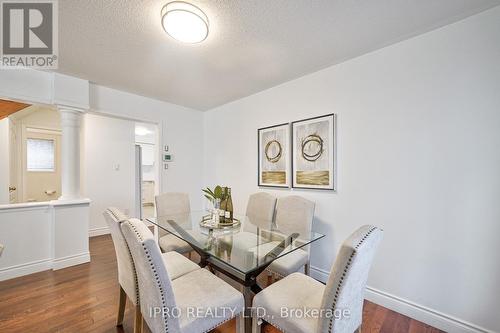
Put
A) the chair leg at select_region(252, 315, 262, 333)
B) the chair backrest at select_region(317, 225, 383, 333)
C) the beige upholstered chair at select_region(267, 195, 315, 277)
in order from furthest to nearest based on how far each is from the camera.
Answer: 1. the beige upholstered chair at select_region(267, 195, 315, 277)
2. the chair leg at select_region(252, 315, 262, 333)
3. the chair backrest at select_region(317, 225, 383, 333)

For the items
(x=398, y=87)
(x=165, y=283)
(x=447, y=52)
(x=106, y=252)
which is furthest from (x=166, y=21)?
(x=106, y=252)

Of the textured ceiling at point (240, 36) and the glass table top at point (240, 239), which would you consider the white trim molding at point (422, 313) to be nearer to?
the glass table top at point (240, 239)

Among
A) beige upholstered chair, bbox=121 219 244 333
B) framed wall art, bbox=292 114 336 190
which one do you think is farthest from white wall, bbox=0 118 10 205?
framed wall art, bbox=292 114 336 190

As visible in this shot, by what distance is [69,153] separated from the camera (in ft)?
8.71

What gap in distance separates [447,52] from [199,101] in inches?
119

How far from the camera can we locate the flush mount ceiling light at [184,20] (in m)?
1.40

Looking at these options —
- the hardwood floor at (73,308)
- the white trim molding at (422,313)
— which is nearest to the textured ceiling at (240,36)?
the white trim molding at (422,313)

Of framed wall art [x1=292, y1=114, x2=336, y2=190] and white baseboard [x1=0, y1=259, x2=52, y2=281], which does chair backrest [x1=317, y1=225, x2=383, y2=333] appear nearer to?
framed wall art [x1=292, y1=114, x2=336, y2=190]

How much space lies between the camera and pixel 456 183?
1553 millimetres

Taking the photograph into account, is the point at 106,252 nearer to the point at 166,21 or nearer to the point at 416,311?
the point at 166,21

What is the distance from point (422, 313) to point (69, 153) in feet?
13.3

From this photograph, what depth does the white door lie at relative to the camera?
414 centimetres

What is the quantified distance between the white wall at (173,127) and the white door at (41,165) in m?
2.46
